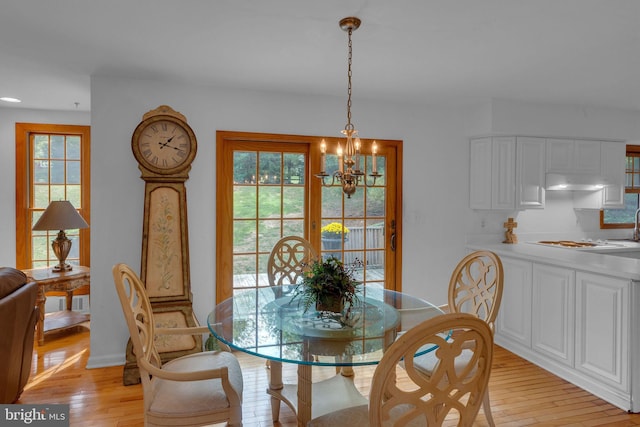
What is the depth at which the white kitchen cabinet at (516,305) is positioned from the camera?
3.52 m

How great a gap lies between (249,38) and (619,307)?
9.97ft

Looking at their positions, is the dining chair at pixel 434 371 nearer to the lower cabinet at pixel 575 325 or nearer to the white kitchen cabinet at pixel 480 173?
the lower cabinet at pixel 575 325

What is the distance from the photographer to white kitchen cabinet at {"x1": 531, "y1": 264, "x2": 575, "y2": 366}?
122 inches

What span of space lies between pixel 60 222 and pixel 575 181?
519 cm

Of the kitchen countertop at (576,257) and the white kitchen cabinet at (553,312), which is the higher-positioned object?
the kitchen countertop at (576,257)

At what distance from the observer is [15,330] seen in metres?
2.41

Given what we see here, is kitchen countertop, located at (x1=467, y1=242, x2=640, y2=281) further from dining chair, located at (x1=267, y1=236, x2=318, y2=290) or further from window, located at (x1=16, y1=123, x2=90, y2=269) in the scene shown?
window, located at (x1=16, y1=123, x2=90, y2=269)

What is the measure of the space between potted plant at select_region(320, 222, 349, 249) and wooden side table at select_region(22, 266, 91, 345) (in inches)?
90.9

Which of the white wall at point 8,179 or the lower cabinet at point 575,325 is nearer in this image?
the lower cabinet at point 575,325

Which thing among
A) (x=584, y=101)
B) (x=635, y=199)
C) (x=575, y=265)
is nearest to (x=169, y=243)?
(x=575, y=265)

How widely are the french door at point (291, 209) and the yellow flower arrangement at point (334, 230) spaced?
0.01 meters

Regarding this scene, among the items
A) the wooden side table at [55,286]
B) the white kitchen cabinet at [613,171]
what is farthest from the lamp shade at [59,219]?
the white kitchen cabinet at [613,171]

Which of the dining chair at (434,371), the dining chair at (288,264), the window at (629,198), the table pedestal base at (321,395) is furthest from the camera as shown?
the window at (629,198)

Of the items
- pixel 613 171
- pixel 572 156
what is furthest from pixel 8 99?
pixel 613 171
